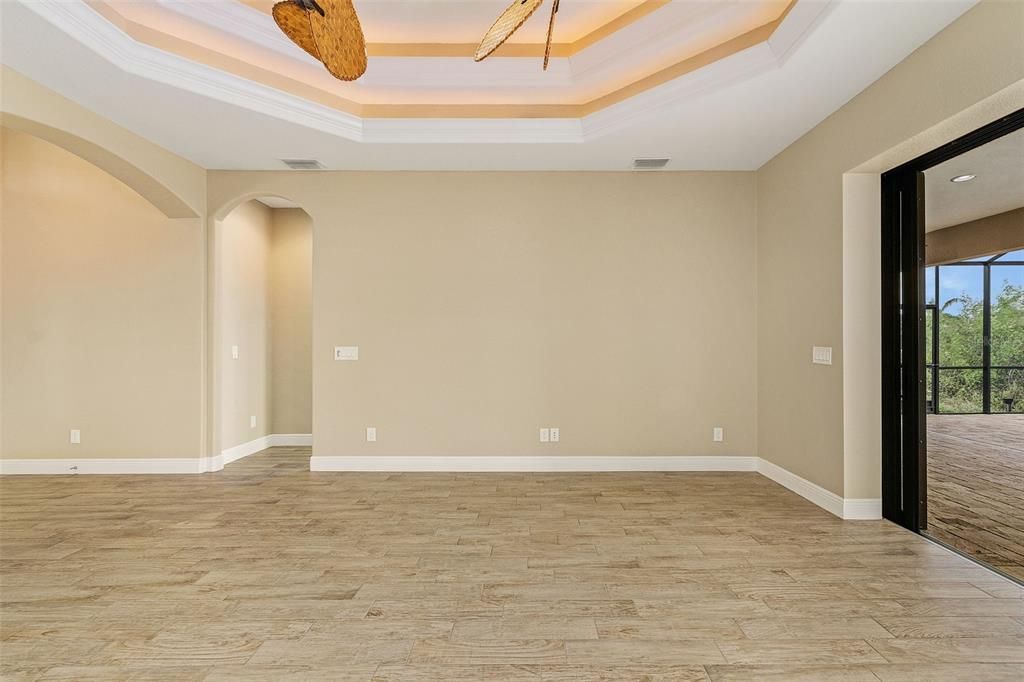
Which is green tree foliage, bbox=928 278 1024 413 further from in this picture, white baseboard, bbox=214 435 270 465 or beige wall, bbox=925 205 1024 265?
white baseboard, bbox=214 435 270 465

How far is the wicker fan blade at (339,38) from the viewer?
6.51 feet

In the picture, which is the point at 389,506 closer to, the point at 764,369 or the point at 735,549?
the point at 735,549

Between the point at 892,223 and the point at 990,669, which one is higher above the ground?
the point at 892,223

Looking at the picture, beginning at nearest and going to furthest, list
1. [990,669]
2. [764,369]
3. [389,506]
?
[990,669] < [389,506] < [764,369]

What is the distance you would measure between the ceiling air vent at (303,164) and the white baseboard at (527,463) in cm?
283

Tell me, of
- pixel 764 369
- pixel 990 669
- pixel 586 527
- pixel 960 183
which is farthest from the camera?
pixel 764 369

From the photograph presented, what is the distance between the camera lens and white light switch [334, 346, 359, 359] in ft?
18.0

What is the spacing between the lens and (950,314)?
3.42 meters

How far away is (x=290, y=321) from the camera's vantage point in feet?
22.9

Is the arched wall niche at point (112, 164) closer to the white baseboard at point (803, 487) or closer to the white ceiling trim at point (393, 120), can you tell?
the white ceiling trim at point (393, 120)

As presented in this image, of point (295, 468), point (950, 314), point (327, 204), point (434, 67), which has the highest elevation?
point (434, 67)

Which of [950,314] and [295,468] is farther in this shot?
[295,468]

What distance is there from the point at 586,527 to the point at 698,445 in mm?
2193

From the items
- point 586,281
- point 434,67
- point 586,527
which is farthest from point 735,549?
point 434,67
